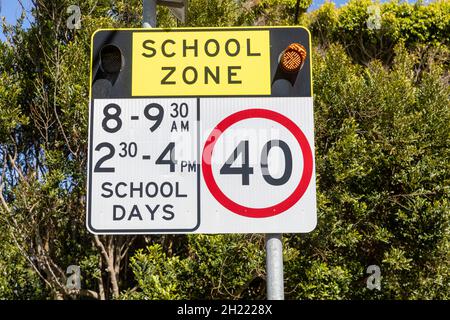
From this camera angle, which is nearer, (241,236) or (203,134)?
(203,134)

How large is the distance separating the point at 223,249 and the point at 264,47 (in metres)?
4.18

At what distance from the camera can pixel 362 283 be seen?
23.0 feet

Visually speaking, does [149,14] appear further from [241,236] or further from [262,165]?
[241,236]

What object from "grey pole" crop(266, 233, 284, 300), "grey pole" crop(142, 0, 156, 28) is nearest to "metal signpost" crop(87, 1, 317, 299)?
"grey pole" crop(266, 233, 284, 300)

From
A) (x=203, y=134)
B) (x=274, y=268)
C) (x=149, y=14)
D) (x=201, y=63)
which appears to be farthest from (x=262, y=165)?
(x=149, y=14)

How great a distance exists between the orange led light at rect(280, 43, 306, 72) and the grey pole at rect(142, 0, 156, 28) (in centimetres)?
68

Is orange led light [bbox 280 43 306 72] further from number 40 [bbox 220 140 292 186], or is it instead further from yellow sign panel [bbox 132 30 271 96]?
number 40 [bbox 220 140 292 186]

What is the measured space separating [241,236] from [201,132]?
4303 millimetres

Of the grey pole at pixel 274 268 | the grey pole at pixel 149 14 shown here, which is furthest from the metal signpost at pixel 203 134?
the grey pole at pixel 149 14

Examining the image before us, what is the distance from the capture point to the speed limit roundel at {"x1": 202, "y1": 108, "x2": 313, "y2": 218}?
7.16ft

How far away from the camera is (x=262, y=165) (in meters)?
2.20

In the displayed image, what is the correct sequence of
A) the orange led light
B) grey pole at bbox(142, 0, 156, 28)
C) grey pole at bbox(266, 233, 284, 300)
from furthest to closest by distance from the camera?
grey pole at bbox(142, 0, 156, 28)
the orange led light
grey pole at bbox(266, 233, 284, 300)
